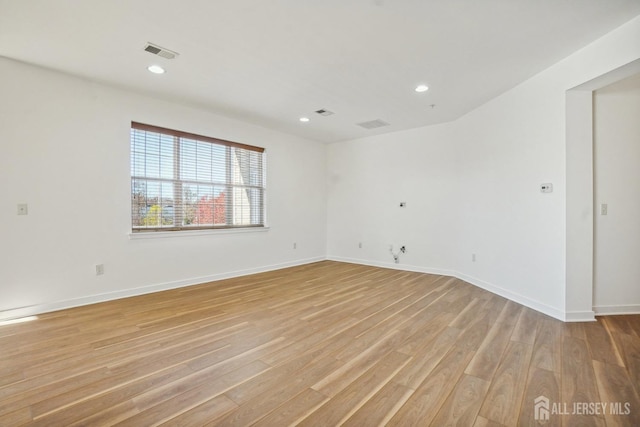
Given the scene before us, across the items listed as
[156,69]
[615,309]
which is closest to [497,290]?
[615,309]

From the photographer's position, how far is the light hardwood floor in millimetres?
1580

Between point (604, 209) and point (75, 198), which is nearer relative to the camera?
point (604, 209)

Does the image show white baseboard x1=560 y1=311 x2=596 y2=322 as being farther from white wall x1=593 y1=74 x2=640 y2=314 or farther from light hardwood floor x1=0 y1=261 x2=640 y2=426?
white wall x1=593 y1=74 x2=640 y2=314

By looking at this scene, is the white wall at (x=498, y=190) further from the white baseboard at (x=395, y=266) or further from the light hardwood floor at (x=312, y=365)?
the light hardwood floor at (x=312, y=365)

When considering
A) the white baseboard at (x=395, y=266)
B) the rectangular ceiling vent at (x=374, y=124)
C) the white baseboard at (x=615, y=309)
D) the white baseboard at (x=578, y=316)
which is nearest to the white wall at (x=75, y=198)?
the rectangular ceiling vent at (x=374, y=124)

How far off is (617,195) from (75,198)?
239 inches

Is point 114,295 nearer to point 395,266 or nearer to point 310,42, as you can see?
point 310,42

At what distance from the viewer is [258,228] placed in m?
5.23

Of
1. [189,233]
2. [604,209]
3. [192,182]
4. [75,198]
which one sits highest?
[192,182]

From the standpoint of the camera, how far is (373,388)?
1.80 meters

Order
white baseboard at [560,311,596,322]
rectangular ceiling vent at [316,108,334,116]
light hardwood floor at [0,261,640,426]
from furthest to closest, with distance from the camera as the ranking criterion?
rectangular ceiling vent at [316,108,334,116]
white baseboard at [560,311,596,322]
light hardwood floor at [0,261,640,426]

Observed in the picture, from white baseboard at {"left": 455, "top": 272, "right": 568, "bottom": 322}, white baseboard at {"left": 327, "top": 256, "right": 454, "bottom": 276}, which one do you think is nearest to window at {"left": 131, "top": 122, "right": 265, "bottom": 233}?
white baseboard at {"left": 327, "top": 256, "right": 454, "bottom": 276}

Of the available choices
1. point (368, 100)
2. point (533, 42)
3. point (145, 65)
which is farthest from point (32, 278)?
point (533, 42)

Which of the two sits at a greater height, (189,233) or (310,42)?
(310,42)
